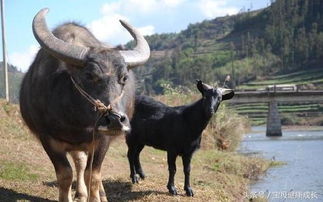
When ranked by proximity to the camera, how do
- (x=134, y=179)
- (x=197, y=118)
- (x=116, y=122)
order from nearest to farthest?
1. (x=116, y=122)
2. (x=197, y=118)
3. (x=134, y=179)

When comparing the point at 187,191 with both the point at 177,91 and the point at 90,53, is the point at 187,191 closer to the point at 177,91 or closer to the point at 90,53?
the point at 90,53

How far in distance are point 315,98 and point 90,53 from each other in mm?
66641

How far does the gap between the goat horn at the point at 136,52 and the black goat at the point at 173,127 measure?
3.33 m

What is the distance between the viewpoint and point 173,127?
10422mm

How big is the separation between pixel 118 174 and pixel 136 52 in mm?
5821

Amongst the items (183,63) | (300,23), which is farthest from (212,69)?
(300,23)

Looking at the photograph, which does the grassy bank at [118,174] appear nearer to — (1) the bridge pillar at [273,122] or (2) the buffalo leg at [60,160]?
(2) the buffalo leg at [60,160]

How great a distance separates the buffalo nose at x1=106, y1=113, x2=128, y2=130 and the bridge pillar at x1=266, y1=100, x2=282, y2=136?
59568 mm

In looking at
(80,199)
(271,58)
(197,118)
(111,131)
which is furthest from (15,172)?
(271,58)

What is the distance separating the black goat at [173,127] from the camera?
33.1 feet

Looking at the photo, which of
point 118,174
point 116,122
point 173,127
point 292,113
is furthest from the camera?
point 292,113

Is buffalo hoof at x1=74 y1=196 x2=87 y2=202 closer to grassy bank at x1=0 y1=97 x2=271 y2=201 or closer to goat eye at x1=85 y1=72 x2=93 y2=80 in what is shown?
grassy bank at x1=0 y1=97 x2=271 y2=201

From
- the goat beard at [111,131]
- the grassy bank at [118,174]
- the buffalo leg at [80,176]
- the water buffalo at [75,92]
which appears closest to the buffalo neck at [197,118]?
the grassy bank at [118,174]

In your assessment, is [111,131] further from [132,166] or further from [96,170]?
[132,166]
